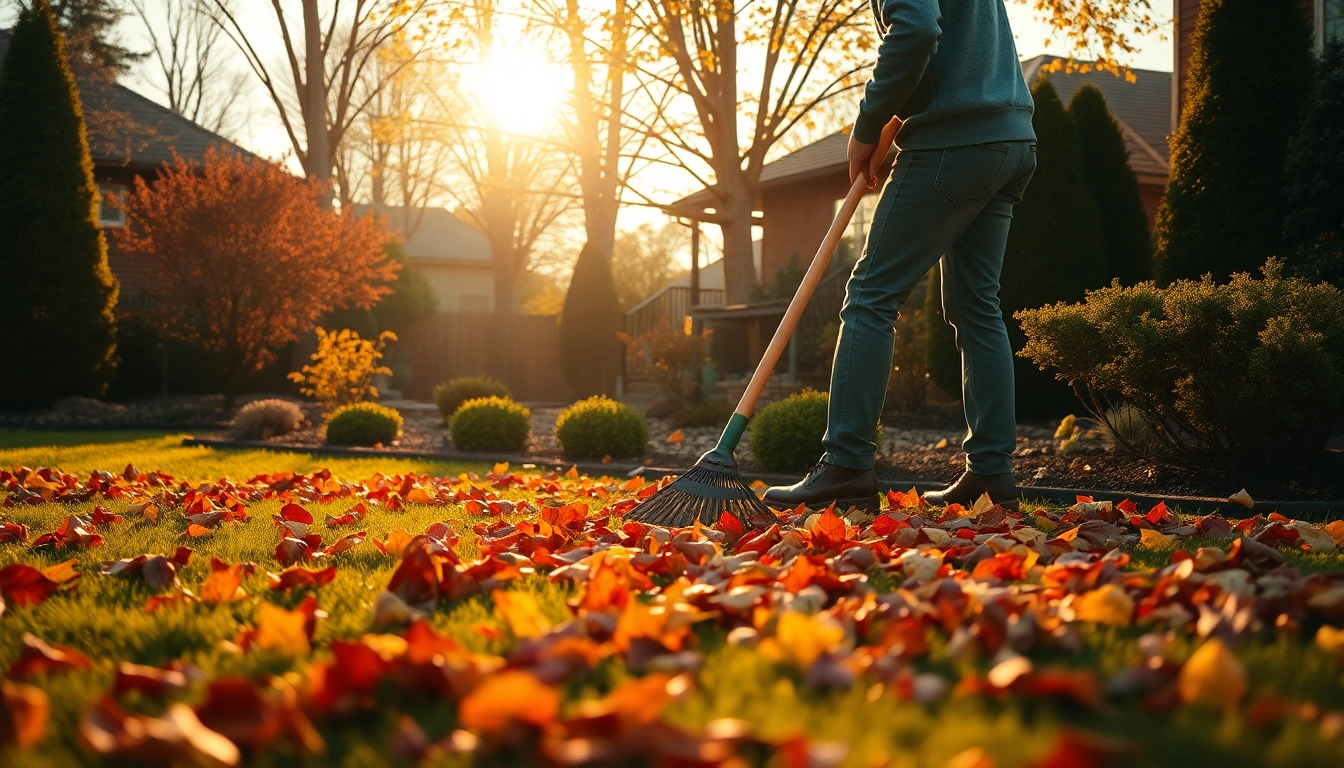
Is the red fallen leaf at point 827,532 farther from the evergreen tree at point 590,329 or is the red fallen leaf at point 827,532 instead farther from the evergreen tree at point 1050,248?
the evergreen tree at point 590,329

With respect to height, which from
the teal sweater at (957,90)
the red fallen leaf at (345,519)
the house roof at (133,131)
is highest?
the house roof at (133,131)

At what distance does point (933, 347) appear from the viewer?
8727 millimetres

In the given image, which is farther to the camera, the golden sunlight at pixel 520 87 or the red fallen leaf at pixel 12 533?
the golden sunlight at pixel 520 87

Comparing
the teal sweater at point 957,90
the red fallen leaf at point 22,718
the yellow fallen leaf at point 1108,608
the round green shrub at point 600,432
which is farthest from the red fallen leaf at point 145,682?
the round green shrub at point 600,432

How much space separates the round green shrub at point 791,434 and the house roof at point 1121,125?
10.0 meters

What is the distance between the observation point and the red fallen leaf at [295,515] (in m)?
3.15

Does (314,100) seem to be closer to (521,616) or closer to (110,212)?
(110,212)

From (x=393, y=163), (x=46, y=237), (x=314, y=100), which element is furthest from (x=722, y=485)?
(x=393, y=163)

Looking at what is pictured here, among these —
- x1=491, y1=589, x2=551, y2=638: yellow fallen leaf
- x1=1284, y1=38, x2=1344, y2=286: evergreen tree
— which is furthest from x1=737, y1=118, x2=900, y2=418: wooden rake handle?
x1=1284, y1=38, x2=1344, y2=286: evergreen tree

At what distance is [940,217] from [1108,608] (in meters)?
1.84

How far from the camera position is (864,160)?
3.32 m

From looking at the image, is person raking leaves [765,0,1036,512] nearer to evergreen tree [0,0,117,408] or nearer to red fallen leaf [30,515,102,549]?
red fallen leaf [30,515,102,549]

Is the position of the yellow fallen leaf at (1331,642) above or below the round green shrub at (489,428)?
above

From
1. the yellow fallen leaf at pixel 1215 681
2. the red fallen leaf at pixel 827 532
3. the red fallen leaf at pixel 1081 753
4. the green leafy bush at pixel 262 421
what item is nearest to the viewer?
the red fallen leaf at pixel 1081 753
